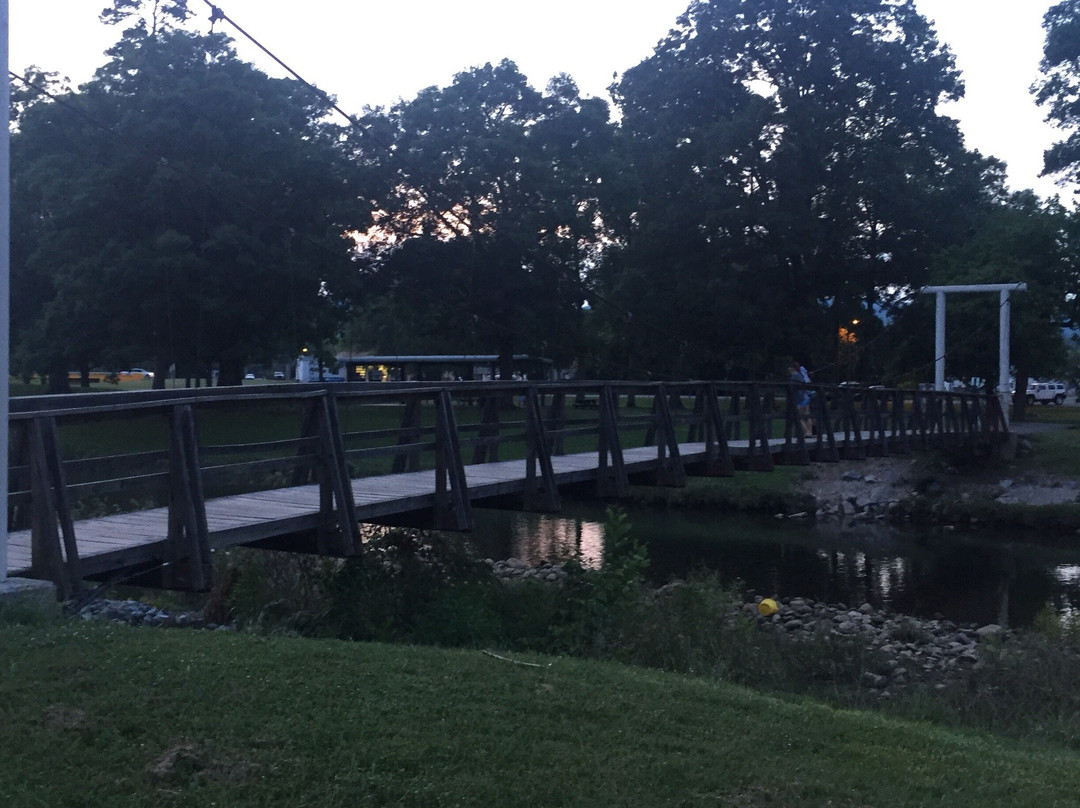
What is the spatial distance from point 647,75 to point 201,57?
1459 centimetres

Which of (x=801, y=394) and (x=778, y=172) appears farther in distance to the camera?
(x=778, y=172)

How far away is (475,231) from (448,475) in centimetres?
2390

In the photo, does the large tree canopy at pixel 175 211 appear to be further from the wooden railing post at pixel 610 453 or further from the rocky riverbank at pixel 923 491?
the wooden railing post at pixel 610 453

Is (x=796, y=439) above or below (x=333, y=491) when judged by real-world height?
below

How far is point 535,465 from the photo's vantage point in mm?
11422

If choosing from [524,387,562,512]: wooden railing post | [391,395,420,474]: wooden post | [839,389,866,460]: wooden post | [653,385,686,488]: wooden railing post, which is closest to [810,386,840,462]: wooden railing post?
[839,389,866,460]: wooden post

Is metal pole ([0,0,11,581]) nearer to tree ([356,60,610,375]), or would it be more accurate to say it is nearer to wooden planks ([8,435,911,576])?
wooden planks ([8,435,911,576])

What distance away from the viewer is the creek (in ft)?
66.8

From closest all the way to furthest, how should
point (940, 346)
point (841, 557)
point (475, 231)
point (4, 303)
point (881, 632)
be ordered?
point (4, 303)
point (881, 632)
point (841, 557)
point (940, 346)
point (475, 231)

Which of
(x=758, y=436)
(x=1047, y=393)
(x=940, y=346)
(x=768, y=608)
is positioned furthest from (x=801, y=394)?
(x=1047, y=393)

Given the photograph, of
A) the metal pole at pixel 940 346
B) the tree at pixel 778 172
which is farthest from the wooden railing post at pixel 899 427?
the tree at pixel 778 172

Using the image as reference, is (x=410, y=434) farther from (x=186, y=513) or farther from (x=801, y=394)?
(x=801, y=394)

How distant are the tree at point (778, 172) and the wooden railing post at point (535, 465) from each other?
23020 mm

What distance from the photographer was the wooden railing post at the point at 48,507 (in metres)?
6.54
